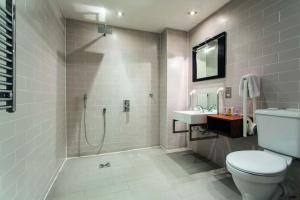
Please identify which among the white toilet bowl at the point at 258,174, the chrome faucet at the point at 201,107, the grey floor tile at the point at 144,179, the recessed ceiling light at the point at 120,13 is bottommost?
the grey floor tile at the point at 144,179

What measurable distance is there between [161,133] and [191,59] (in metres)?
1.54

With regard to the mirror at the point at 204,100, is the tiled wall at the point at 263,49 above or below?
above

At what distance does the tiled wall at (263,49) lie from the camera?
1.53m

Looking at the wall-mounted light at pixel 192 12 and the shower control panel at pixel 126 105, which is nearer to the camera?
the wall-mounted light at pixel 192 12

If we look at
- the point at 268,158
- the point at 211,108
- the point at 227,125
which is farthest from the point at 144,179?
the point at 211,108

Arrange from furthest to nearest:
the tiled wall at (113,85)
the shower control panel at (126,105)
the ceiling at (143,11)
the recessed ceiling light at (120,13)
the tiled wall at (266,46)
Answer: the shower control panel at (126,105) → the tiled wall at (113,85) → the recessed ceiling light at (120,13) → the ceiling at (143,11) → the tiled wall at (266,46)

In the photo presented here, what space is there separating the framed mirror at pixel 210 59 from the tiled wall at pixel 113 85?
78 cm

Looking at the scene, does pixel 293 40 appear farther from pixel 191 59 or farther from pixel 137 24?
pixel 137 24

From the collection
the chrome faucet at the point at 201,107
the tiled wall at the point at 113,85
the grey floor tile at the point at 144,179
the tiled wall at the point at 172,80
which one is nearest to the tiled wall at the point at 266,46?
the chrome faucet at the point at 201,107

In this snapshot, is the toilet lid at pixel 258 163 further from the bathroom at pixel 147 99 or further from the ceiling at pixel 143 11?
the ceiling at pixel 143 11

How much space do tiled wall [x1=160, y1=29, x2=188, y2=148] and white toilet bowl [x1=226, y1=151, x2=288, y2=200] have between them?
167cm

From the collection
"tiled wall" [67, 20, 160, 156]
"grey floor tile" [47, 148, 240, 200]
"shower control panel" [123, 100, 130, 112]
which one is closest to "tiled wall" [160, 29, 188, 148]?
"tiled wall" [67, 20, 160, 156]

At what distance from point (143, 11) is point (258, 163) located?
237 centimetres

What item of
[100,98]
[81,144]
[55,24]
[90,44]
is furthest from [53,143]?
[90,44]
